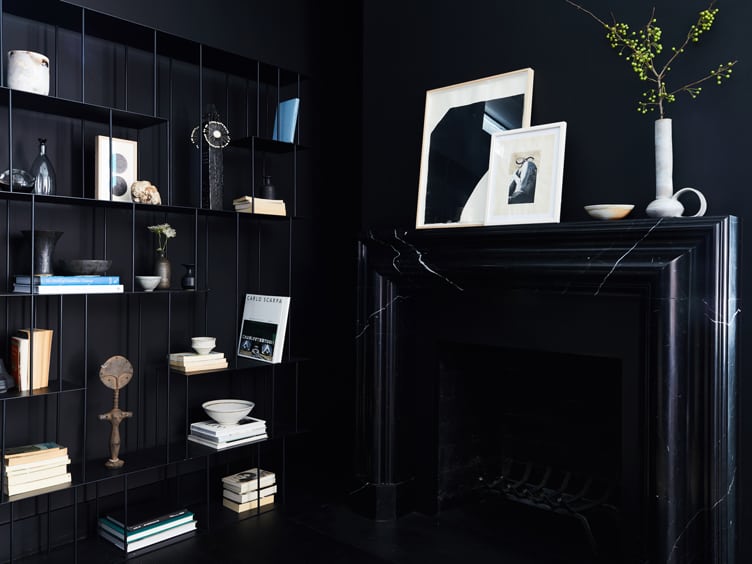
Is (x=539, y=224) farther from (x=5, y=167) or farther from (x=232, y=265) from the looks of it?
(x=5, y=167)

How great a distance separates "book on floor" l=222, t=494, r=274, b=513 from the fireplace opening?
89cm

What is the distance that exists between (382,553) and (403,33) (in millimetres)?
2491

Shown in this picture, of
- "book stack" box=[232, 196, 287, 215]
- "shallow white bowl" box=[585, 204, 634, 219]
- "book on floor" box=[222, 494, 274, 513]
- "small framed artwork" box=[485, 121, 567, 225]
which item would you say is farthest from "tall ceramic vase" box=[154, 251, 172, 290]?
"shallow white bowl" box=[585, 204, 634, 219]

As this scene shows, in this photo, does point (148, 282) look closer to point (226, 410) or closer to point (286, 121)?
point (226, 410)

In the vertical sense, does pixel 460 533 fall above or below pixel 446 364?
below

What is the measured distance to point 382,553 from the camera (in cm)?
289

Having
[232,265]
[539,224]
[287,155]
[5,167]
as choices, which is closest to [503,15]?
[539,224]

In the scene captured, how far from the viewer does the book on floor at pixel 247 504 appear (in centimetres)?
336

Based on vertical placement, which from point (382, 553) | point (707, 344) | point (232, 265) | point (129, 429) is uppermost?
point (232, 265)

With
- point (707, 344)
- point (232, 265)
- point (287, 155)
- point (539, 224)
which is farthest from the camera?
point (287, 155)

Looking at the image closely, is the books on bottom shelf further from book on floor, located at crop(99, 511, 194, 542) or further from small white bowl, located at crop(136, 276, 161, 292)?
book on floor, located at crop(99, 511, 194, 542)

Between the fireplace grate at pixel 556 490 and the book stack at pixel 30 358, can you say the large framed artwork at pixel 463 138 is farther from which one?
the book stack at pixel 30 358

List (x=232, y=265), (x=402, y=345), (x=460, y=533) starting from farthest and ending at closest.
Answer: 1. (x=232, y=265)
2. (x=402, y=345)
3. (x=460, y=533)

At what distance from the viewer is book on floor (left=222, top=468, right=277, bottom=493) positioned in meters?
3.38
